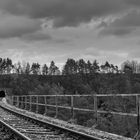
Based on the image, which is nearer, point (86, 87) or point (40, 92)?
point (40, 92)

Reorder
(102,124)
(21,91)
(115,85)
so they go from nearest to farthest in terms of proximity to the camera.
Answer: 1. (102,124)
2. (115,85)
3. (21,91)

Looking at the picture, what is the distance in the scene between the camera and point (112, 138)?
11250 mm

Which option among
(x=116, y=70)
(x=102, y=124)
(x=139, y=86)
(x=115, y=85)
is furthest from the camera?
(x=116, y=70)

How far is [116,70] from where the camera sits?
198m

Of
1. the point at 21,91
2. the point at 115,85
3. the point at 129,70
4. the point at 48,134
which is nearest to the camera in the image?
the point at 48,134

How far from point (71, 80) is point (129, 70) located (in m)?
32.9

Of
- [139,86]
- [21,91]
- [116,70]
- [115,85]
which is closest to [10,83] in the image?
[21,91]

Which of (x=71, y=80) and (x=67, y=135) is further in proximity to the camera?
(x=71, y=80)

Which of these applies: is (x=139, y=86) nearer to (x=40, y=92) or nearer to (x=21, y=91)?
(x=40, y=92)

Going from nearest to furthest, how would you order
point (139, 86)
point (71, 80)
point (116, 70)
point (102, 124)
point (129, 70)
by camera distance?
point (102, 124) < point (139, 86) < point (71, 80) < point (129, 70) < point (116, 70)

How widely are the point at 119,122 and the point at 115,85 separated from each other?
424 ft

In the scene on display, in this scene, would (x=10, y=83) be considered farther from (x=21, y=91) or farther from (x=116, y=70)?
(x=116, y=70)

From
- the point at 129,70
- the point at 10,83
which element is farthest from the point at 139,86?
the point at 10,83

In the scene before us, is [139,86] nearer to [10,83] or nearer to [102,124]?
[10,83]
